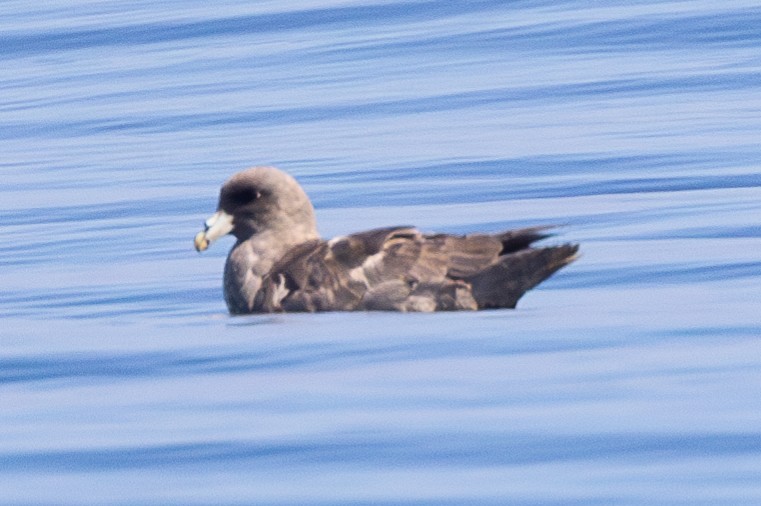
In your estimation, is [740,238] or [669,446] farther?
[740,238]

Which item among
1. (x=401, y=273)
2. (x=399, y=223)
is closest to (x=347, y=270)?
(x=401, y=273)

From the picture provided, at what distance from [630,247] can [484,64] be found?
11510 mm

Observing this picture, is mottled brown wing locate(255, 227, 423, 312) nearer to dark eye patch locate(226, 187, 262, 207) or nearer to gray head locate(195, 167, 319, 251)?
gray head locate(195, 167, 319, 251)

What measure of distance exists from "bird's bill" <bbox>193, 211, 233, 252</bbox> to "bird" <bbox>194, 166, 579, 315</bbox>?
2 centimetres

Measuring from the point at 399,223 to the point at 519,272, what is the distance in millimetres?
3615

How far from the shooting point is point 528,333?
1005 cm

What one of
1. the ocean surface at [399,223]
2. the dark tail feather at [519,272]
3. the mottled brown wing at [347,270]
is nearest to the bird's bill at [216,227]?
the ocean surface at [399,223]

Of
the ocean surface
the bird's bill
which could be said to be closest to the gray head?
the bird's bill

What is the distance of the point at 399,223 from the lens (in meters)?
14.5

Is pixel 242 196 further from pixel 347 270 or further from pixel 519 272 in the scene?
pixel 519 272

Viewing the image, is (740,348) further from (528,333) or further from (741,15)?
(741,15)

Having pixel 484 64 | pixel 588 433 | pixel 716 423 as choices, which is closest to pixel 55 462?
pixel 588 433

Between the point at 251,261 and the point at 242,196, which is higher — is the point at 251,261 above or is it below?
below

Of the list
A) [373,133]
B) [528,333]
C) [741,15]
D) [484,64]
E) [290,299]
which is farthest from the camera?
[741,15]
